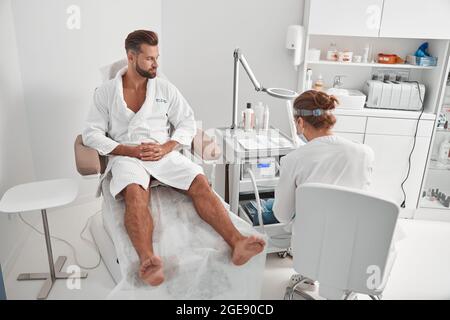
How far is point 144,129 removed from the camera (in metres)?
2.33

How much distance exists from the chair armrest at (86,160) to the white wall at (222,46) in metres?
1.25

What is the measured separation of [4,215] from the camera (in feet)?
7.53

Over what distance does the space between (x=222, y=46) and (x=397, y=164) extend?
5.35ft

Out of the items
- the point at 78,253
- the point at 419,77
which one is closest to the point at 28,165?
the point at 78,253

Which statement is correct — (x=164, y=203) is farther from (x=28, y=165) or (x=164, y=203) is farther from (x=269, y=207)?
(x=28, y=165)

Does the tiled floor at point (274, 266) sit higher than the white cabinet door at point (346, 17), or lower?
lower

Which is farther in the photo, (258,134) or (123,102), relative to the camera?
(258,134)

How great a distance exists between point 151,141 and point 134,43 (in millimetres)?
563

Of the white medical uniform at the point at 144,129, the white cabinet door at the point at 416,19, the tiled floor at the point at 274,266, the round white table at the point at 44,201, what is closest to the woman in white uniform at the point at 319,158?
the white medical uniform at the point at 144,129

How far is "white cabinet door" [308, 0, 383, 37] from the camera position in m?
2.73

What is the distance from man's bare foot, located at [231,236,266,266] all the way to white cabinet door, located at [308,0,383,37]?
1780 millimetres

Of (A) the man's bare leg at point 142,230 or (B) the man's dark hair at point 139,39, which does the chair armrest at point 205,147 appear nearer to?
(A) the man's bare leg at point 142,230

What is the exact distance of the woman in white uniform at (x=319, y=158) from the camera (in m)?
1.66
